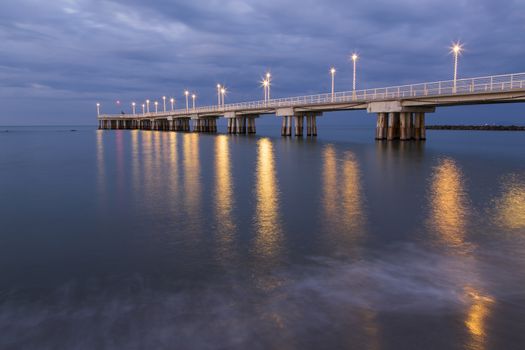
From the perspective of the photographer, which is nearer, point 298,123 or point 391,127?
point 391,127

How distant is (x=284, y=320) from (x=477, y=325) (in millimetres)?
2901

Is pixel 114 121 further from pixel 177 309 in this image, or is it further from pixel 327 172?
pixel 177 309

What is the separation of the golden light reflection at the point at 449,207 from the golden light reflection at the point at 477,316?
333 centimetres

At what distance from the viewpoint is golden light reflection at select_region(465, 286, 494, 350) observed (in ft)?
18.8

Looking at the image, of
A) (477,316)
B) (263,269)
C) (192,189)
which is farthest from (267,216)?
(477,316)

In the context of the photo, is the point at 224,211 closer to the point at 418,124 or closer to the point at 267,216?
the point at 267,216

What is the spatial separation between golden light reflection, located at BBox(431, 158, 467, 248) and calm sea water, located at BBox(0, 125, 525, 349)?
0.23 feet

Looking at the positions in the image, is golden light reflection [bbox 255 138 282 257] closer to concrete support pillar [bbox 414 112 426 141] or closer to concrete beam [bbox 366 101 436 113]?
concrete beam [bbox 366 101 436 113]

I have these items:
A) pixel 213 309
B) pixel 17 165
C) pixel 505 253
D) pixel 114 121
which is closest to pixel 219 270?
pixel 213 309

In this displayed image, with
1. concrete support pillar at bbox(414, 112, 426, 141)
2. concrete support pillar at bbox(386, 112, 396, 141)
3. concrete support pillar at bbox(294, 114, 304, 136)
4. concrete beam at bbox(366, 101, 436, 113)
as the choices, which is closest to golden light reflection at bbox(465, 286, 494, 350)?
concrete beam at bbox(366, 101, 436, 113)

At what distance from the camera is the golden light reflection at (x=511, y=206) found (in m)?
12.8

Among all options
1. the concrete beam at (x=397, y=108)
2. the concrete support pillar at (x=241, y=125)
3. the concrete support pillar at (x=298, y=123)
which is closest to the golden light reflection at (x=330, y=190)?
the concrete beam at (x=397, y=108)

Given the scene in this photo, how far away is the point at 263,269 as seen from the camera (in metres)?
8.67

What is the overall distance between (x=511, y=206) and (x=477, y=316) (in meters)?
10.8
